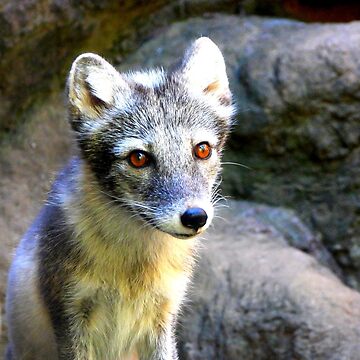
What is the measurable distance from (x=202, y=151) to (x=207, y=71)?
57cm

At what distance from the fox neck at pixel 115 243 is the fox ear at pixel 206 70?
2.45ft

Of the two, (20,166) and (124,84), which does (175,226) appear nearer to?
(124,84)

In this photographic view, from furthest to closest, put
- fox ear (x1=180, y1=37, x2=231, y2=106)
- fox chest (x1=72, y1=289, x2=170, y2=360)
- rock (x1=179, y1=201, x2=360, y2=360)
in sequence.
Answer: rock (x1=179, y1=201, x2=360, y2=360)
fox ear (x1=180, y1=37, x2=231, y2=106)
fox chest (x1=72, y1=289, x2=170, y2=360)

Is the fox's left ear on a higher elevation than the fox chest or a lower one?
higher

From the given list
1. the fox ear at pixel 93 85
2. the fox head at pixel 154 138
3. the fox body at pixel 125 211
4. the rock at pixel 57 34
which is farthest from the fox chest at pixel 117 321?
the rock at pixel 57 34

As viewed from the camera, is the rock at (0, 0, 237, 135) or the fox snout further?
the rock at (0, 0, 237, 135)

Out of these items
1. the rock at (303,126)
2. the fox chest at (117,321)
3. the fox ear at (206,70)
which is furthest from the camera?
the rock at (303,126)

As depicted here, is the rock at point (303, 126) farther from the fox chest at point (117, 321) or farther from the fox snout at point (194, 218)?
the fox snout at point (194, 218)

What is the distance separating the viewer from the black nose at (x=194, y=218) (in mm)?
3564

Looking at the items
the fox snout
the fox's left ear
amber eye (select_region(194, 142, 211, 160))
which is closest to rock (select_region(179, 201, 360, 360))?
the fox's left ear

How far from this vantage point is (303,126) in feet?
22.5

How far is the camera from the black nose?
11.7ft

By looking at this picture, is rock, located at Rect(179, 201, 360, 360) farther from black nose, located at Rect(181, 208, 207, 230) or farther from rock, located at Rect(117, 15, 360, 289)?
black nose, located at Rect(181, 208, 207, 230)

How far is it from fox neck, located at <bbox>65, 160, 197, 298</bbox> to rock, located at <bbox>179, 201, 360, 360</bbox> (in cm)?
195
